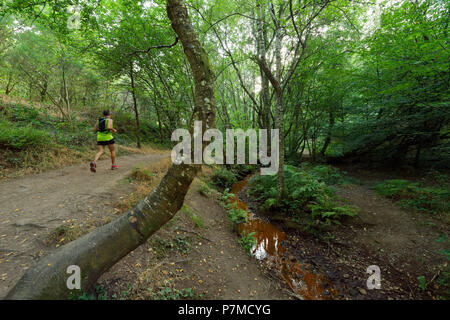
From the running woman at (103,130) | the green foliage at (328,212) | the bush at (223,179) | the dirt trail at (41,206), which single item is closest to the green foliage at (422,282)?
the green foliage at (328,212)

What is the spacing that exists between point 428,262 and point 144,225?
542cm

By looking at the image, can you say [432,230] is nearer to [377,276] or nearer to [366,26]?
[377,276]

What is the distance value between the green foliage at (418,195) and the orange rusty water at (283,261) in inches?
168

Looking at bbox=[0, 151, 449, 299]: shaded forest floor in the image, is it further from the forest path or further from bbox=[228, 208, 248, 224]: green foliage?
bbox=[228, 208, 248, 224]: green foliage

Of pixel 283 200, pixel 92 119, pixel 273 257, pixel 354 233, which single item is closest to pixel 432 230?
pixel 354 233

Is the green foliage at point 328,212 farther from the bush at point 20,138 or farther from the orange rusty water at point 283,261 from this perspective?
the bush at point 20,138

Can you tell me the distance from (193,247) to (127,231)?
7.26 ft

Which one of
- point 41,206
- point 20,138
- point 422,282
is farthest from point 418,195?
point 20,138

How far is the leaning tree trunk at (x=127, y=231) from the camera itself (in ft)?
4.79

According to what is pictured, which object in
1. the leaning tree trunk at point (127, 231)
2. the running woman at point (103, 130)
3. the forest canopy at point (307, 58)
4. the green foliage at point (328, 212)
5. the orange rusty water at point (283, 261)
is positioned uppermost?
the forest canopy at point (307, 58)

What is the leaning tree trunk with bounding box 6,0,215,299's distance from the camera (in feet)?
4.79

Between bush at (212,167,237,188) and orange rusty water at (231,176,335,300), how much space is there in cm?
330

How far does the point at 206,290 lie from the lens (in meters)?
2.70

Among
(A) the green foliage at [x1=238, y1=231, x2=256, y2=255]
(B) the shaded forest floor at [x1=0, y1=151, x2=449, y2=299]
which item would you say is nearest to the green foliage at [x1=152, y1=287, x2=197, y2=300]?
(B) the shaded forest floor at [x1=0, y1=151, x2=449, y2=299]
